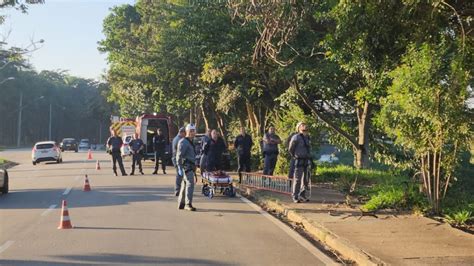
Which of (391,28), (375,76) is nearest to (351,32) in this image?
(391,28)

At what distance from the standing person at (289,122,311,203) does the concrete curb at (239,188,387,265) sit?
58 cm

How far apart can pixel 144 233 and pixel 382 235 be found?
384 cm

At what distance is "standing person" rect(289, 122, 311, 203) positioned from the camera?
1334cm

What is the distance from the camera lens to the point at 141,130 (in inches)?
1220

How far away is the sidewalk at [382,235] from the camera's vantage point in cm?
764

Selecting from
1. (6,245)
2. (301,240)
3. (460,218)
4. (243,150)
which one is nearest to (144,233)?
(6,245)

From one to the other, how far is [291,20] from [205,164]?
8.23 meters

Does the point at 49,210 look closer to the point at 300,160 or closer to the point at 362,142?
the point at 300,160

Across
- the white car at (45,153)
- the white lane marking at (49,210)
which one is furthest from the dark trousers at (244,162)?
the white car at (45,153)

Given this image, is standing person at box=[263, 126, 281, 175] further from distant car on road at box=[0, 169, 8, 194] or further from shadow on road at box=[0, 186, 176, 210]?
distant car on road at box=[0, 169, 8, 194]

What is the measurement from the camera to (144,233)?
981 centimetres

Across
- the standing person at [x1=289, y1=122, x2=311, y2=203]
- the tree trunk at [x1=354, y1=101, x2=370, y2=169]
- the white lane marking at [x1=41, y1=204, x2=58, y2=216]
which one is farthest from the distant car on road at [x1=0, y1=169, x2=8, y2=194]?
the tree trunk at [x1=354, y1=101, x2=370, y2=169]

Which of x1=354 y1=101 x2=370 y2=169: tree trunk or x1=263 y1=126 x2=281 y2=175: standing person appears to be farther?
x1=354 y1=101 x2=370 y2=169: tree trunk

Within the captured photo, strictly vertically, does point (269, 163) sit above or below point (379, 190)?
above
